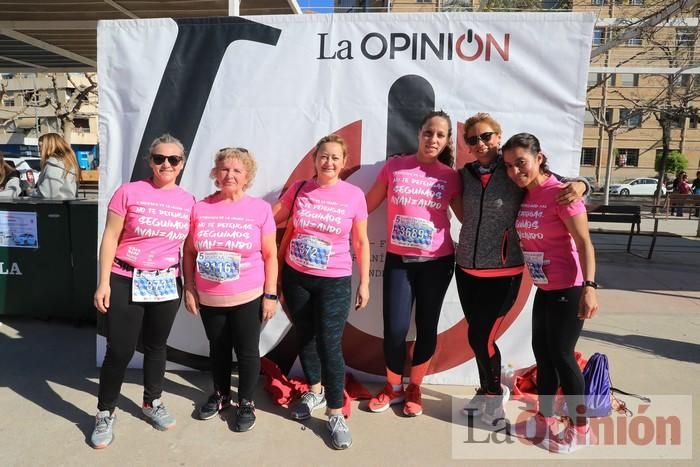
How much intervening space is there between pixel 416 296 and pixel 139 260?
164 centimetres

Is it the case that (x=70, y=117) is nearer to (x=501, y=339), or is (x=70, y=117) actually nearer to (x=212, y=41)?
(x=212, y=41)

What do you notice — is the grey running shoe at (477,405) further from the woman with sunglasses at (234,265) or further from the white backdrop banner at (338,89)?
the woman with sunglasses at (234,265)

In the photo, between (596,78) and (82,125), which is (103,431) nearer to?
(596,78)

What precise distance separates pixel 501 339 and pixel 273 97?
2409mm

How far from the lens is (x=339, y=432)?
107 inches

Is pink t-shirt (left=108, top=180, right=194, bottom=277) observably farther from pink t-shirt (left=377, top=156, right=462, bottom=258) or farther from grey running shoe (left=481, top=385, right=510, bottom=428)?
grey running shoe (left=481, top=385, right=510, bottom=428)

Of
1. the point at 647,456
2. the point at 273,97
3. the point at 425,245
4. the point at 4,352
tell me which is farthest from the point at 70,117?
the point at 647,456

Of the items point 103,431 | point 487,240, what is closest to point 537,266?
point 487,240

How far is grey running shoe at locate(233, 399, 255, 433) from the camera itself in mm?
2844

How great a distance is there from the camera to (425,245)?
286 centimetres

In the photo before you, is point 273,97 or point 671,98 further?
point 671,98

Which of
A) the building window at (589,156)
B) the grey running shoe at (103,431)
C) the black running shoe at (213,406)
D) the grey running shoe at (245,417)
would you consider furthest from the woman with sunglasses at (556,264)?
the building window at (589,156)

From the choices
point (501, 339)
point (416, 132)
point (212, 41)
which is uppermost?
point (212, 41)

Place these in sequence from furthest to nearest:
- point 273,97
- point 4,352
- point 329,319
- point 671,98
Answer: point 671,98, point 4,352, point 273,97, point 329,319
